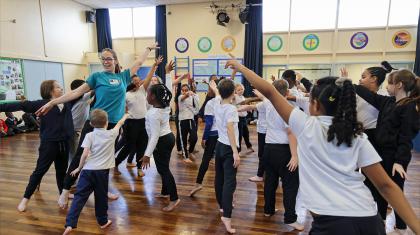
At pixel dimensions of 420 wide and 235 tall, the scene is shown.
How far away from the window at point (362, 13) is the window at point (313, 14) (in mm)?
272

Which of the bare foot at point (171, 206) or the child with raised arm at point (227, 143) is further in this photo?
the bare foot at point (171, 206)

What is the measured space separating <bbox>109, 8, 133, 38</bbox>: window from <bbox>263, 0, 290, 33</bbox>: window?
499 centimetres

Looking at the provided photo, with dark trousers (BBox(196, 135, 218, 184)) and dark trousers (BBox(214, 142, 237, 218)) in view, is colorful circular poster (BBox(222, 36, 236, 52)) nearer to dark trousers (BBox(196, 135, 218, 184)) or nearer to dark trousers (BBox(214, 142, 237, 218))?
dark trousers (BBox(196, 135, 218, 184))

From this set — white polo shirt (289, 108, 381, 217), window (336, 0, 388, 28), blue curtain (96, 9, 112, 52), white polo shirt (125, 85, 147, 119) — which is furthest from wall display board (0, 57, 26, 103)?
window (336, 0, 388, 28)

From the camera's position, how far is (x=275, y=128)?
2283 mm

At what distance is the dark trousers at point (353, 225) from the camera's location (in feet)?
3.22

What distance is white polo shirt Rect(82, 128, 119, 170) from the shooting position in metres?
2.29

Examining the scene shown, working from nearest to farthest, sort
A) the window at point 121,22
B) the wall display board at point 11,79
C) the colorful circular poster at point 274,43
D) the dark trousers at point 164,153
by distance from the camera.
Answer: the dark trousers at point 164,153, the wall display board at point 11,79, the colorful circular poster at point 274,43, the window at point 121,22

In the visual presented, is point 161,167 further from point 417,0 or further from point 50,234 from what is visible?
point 417,0

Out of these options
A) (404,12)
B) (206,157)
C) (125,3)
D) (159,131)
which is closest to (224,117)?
(159,131)

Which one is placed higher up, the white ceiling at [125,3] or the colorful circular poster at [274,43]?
the white ceiling at [125,3]

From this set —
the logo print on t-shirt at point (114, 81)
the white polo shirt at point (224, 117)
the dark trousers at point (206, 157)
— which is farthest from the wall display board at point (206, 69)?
the white polo shirt at point (224, 117)

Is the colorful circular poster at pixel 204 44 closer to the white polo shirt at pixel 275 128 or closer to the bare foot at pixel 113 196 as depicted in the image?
the bare foot at pixel 113 196

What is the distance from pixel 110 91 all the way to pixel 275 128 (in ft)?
5.26
